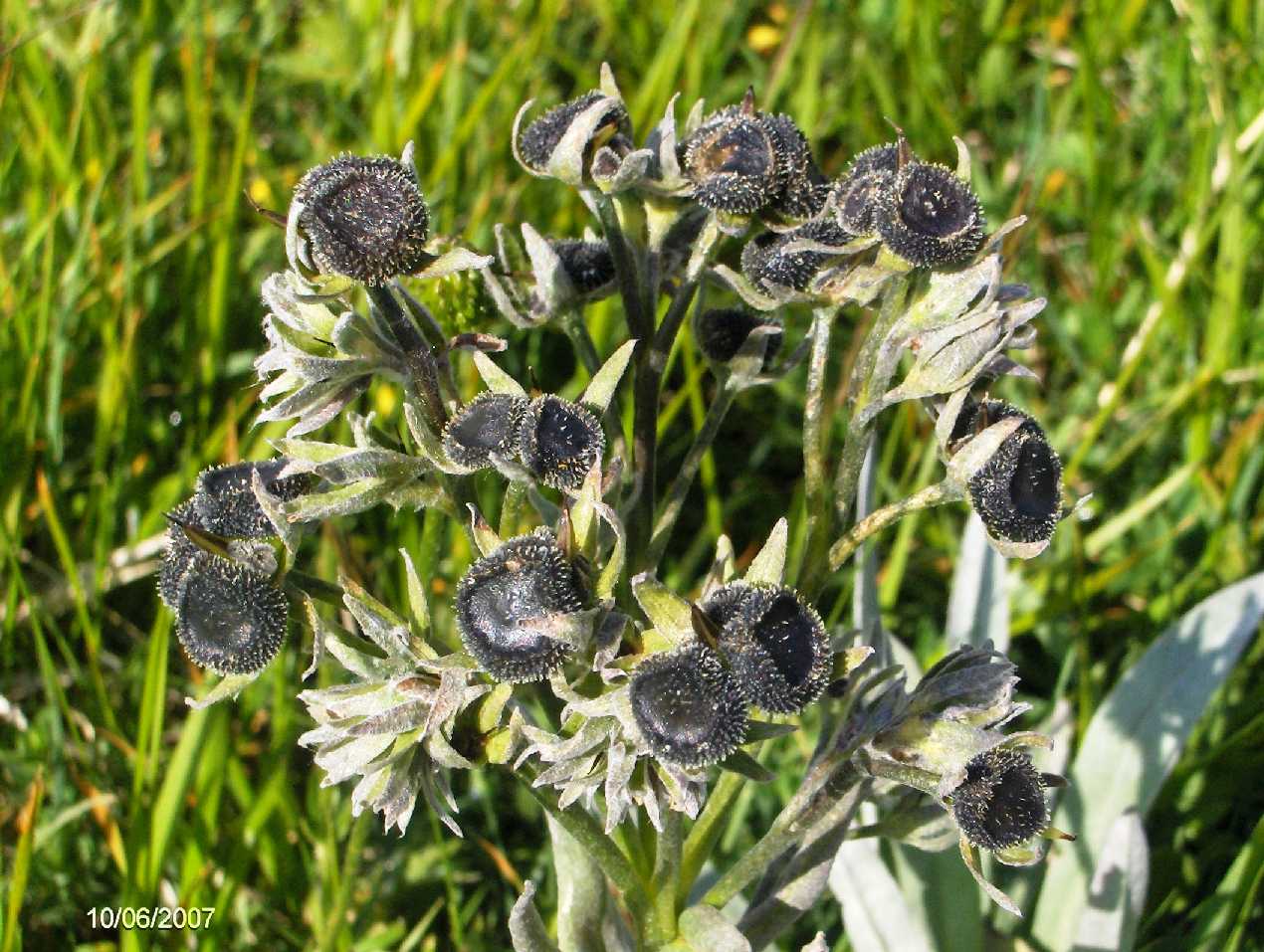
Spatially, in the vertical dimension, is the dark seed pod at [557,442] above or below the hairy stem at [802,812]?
above

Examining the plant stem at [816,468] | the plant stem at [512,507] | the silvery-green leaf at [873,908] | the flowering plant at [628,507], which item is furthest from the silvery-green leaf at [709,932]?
the plant stem at [512,507]

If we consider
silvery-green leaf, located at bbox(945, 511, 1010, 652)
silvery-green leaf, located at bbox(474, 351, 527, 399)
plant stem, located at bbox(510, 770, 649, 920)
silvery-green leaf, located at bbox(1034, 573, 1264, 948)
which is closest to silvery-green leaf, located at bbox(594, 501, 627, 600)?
silvery-green leaf, located at bbox(474, 351, 527, 399)

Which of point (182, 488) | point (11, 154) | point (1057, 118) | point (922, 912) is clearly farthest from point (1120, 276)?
point (11, 154)

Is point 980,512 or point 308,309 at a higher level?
point 308,309

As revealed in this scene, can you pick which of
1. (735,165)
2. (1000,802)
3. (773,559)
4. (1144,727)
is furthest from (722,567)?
(1144,727)

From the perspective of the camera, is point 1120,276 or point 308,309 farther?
point 1120,276

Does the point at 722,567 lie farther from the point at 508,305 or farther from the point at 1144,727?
the point at 1144,727

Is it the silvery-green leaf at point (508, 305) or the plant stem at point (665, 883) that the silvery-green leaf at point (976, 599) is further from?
the silvery-green leaf at point (508, 305)

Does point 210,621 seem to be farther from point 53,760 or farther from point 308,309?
point 53,760
